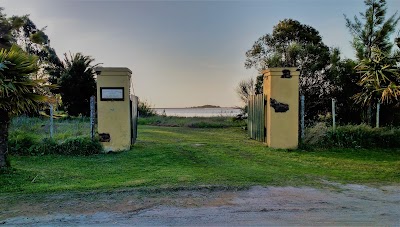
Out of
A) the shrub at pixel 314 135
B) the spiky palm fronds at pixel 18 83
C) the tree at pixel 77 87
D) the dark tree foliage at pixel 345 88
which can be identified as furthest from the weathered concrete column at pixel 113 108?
the tree at pixel 77 87

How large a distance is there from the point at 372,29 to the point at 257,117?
8017 mm

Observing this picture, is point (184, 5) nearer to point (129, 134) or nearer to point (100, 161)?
point (129, 134)

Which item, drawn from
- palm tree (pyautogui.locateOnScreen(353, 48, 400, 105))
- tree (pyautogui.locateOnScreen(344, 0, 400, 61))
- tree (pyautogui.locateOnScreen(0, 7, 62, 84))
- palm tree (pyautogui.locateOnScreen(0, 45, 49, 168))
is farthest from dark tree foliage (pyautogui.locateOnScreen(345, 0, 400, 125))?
tree (pyautogui.locateOnScreen(0, 7, 62, 84))

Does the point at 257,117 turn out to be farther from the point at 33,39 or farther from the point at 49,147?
the point at 33,39

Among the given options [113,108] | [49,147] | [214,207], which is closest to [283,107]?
[113,108]

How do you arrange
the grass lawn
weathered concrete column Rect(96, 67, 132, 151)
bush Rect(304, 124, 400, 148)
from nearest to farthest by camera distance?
the grass lawn < weathered concrete column Rect(96, 67, 132, 151) < bush Rect(304, 124, 400, 148)

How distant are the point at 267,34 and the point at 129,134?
12.1m

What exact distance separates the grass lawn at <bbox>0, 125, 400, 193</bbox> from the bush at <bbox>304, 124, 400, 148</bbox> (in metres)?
0.72

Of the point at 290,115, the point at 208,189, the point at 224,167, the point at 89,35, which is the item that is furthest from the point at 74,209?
the point at 89,35

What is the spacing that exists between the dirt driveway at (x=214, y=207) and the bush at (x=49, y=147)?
13.6 feet

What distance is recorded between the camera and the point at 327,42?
18922 mm

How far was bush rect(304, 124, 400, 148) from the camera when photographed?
1165cm

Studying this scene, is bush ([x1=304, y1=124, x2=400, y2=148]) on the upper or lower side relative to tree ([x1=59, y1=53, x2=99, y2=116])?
lower

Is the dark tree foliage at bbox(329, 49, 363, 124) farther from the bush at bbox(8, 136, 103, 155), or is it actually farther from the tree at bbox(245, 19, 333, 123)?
the bush at bbox(8, 136, 103, 155)
